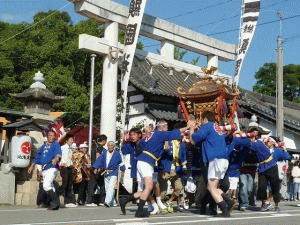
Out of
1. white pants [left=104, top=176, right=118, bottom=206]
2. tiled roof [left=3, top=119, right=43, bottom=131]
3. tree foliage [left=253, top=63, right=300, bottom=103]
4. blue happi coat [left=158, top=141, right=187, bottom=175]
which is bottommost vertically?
white pants [left=104, top=176, right=118, bottom=206]

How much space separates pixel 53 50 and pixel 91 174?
21736mm

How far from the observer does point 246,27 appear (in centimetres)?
2009

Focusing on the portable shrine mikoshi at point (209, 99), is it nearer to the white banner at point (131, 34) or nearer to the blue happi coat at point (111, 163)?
the white banner at point (131, 34)

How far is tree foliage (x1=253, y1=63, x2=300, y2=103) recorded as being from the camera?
50781 mm

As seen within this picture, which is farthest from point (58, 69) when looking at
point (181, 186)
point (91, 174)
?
point (181, 186)

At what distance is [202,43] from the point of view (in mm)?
21719

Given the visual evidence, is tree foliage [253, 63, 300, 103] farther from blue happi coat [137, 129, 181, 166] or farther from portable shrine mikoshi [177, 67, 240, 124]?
blue happi coat [137, 129, 181, 166]

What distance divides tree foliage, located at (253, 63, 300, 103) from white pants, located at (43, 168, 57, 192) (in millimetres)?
42437

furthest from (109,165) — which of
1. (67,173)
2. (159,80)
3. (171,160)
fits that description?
(159,80)

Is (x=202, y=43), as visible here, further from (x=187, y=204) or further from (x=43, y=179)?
(x=43, y=179)

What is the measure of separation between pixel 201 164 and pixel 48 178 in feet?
10.6

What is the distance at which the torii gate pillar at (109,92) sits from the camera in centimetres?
1678

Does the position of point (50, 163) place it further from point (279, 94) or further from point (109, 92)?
point (279, 94)

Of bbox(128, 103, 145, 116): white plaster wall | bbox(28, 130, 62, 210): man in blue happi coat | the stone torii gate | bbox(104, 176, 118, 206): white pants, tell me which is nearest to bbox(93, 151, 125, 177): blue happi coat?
bbox(104, 176, 118, 206): white pants
